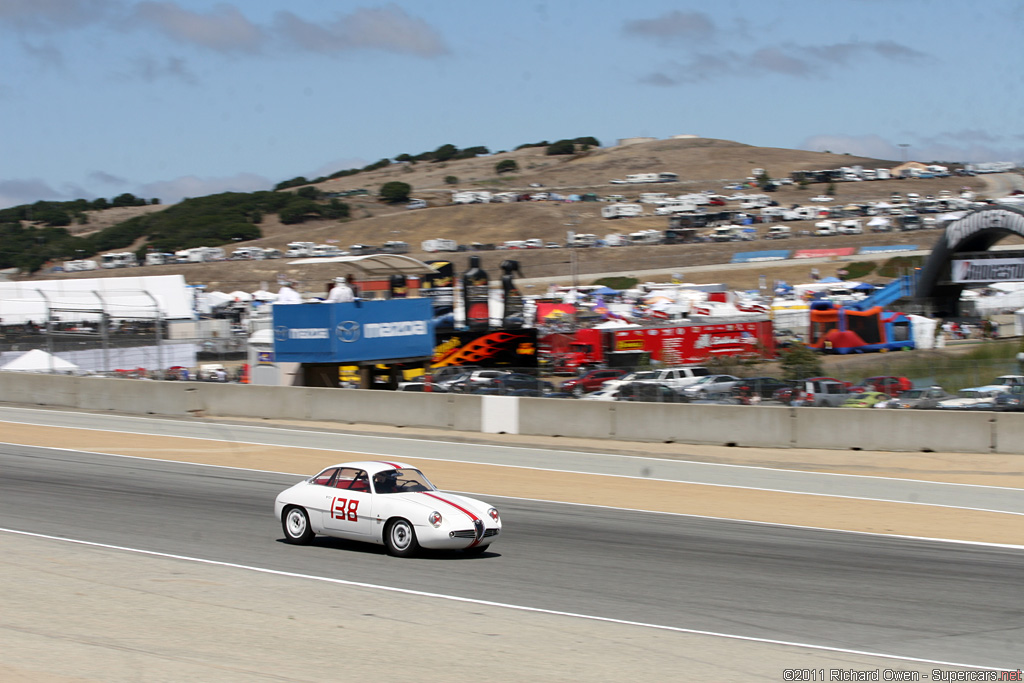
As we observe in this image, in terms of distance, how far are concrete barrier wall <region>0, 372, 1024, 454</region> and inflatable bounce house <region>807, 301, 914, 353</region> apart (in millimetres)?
22599

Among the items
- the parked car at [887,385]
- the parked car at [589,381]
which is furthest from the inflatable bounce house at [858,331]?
the parked car at [887,385]

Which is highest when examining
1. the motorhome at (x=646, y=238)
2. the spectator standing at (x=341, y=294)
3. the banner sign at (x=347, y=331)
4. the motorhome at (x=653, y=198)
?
the motorhome at (x=653, y=198)

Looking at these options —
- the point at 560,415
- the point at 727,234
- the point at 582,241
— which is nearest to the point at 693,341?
the point at 560,415

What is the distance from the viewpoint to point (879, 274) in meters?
70.6

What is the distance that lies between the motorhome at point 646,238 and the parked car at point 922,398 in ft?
253

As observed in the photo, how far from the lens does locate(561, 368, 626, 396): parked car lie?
24.1 metres

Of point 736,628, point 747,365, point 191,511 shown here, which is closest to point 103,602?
point 191,511

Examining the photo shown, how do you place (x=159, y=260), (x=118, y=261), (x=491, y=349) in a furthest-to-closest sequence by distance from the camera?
(x=118, y=261) < (x=159, y=260) < (x=491, y=349)

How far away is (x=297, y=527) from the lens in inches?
466

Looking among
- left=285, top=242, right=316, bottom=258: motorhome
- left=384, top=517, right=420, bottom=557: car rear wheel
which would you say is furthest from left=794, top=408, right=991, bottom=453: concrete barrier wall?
left=285, top=242, right=316, bottom=258: motorhome

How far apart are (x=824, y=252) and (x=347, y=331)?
2492 inches

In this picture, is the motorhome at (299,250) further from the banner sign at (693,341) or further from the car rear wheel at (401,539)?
the car rear wheel at (401,539)

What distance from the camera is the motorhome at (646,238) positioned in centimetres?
9738

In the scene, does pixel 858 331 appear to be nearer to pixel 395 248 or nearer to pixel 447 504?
pixel 447 504
